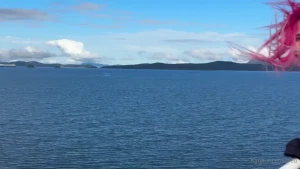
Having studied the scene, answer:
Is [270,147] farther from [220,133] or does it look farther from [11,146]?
[11,146]

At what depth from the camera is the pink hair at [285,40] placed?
1.19 metres

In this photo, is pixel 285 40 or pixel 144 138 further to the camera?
pixel 144 138

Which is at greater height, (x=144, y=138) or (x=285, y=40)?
(x=285, y=40)

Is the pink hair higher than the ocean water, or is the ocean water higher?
the pink hair

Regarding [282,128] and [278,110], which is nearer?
[282,128]

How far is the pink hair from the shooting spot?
1189 millimetres

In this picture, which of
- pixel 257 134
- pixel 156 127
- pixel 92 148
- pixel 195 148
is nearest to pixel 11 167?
pixel 92 148

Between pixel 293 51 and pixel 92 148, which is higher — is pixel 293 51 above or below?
above

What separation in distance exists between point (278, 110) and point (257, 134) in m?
19.1

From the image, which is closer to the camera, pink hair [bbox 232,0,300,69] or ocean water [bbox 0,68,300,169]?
pink hair [bbox 232,0,300,69]

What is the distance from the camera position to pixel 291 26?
119 cm

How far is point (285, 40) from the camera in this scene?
1188 millimetres

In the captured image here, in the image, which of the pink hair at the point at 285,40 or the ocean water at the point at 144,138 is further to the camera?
the ocean water at the point at 144,138

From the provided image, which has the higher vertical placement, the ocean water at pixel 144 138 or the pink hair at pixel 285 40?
the pink hair at pixel 285 40
